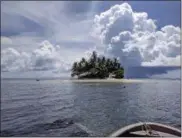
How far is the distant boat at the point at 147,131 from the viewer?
3.05 meters

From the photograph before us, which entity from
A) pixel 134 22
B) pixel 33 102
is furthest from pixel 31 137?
pixel 33 102

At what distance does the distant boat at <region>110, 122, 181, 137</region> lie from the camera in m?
3.05

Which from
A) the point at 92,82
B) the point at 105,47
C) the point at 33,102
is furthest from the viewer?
the point at 92,82

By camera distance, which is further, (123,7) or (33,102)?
(33,102)

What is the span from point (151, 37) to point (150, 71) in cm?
49

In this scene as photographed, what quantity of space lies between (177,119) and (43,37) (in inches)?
108

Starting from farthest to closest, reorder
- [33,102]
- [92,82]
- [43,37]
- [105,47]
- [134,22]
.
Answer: [92,82] < [33,102] < [43,37] < [105,47] < [134,22]

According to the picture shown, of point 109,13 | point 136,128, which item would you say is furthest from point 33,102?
point 136,128

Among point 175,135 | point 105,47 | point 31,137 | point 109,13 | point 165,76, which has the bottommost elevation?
point 31,137

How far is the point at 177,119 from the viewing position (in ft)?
17.3

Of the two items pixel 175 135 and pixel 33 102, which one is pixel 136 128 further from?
pixel 33 102

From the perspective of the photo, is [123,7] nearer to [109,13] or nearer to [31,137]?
[109,13]

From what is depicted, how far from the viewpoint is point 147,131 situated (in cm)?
312

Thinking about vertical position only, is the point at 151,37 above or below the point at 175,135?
above
